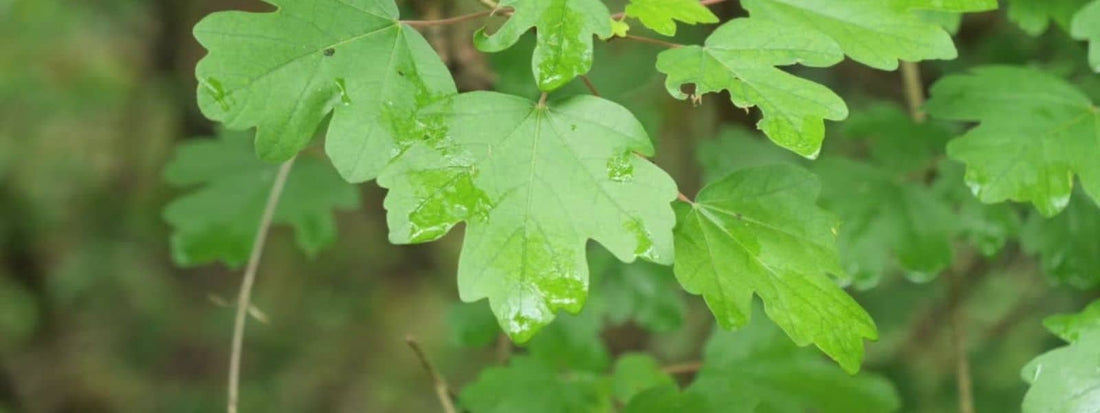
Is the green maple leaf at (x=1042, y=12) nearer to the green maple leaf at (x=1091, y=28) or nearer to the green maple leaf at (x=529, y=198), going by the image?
the green maple leaf at (x=1091, y=28)

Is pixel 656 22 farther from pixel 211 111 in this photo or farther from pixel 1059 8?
pixel 1059 8

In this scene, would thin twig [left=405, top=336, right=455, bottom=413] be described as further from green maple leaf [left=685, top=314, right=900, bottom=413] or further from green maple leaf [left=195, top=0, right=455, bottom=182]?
green maple leaf [left=195, top=0, right=455, bottom=182]

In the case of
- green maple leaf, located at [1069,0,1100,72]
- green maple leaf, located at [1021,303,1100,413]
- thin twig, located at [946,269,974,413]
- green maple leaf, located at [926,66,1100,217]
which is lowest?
thin twig, located at [946,269,974,413]

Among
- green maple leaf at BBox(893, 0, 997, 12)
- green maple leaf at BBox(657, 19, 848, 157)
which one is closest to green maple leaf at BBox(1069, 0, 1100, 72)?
green maple leaf at BBox(893, 0, 997, 12)

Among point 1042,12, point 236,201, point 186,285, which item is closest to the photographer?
point 1042,12

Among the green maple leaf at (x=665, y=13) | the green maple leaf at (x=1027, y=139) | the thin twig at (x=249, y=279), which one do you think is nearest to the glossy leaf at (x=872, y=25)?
the green maple leaf at (x=665, y=13)

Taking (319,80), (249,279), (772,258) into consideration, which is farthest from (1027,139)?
(249,279)

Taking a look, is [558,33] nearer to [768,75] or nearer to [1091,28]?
[768,75]
